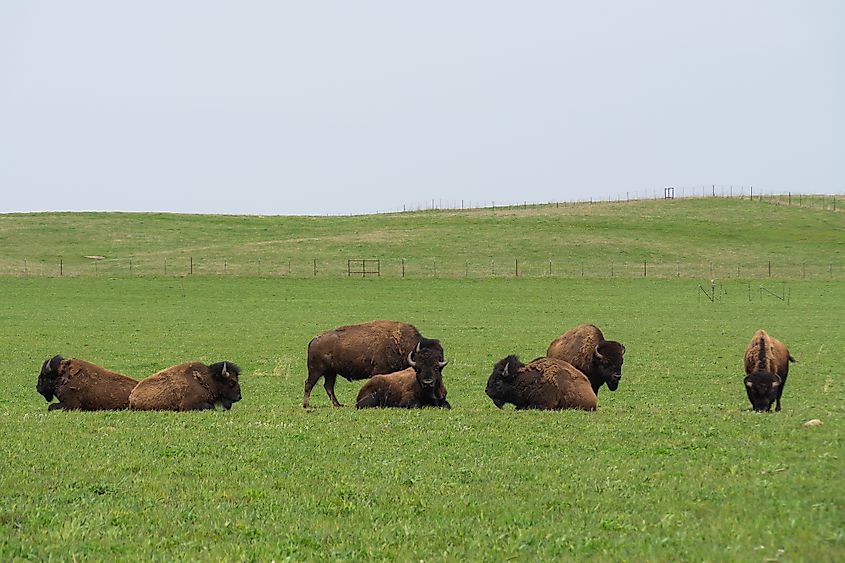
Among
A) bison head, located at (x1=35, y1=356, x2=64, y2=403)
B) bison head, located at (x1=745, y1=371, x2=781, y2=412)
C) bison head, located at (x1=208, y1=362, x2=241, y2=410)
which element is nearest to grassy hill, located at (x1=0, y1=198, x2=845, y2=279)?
bison head, located at (x1=745, y1=371, x2=781, y2=412)

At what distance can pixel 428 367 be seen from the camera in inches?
705

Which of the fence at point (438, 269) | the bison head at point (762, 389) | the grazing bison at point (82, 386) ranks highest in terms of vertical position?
the grazing bison at point (82, 386)

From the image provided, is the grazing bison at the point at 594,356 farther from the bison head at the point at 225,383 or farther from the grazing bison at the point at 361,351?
the bison head at the point at 225,383

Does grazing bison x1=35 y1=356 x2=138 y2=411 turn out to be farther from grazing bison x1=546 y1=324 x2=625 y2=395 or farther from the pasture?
grazing bison x1=546 y1=324 x2=625 y2=395

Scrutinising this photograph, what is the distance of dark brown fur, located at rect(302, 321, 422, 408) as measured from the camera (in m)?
19.8

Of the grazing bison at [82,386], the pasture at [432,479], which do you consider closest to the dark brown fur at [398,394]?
the pasture at [432,479]

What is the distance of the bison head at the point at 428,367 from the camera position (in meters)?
17.9

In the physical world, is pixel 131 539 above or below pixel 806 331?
above

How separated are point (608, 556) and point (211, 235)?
348 ft

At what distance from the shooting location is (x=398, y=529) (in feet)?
29.3

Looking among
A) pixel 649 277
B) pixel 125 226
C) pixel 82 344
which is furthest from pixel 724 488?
pixel 125 226

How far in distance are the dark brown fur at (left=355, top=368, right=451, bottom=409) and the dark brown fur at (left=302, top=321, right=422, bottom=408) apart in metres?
1.27

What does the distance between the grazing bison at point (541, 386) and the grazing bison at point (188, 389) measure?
4.76 metres

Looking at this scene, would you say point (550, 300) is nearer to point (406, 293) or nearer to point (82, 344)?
point (406, 293)
